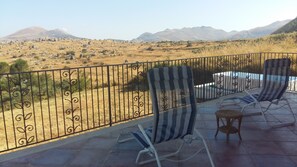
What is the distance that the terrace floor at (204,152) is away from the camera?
3043mm

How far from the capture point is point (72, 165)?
3000mm

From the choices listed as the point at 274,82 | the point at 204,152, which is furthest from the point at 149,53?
the point at 204,152

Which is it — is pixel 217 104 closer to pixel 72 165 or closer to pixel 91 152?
pixel 91 152

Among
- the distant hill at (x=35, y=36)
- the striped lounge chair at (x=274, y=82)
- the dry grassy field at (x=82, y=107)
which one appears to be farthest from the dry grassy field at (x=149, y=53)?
the distant hill at (x=35, y=36)

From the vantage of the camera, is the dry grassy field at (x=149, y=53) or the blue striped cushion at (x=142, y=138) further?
the dry grassy field at (x=149, y=53)

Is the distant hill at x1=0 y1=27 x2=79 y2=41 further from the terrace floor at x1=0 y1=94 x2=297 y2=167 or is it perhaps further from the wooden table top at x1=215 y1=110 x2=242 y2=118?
the wooden table top at x1=215 y1=110 x2=242 y2=118

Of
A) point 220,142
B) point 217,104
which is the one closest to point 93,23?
point 217,104

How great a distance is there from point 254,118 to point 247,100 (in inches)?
16.7

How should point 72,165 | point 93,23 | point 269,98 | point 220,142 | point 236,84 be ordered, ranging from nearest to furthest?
point 72,165
point 220,142
point 269,98
point 236,84
point 93,23

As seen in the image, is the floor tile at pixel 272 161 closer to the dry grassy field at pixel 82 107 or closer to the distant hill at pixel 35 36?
the dry grassy field at pixel 82 107

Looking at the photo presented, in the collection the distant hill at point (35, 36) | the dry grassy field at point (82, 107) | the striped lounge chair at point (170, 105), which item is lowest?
the dry grassy field at point (82, 107)

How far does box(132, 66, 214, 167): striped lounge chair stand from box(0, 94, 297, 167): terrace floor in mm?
338

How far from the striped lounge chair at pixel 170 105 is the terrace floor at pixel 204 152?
0.34 meters

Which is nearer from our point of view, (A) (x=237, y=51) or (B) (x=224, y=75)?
(B) (x=224, y=75)
